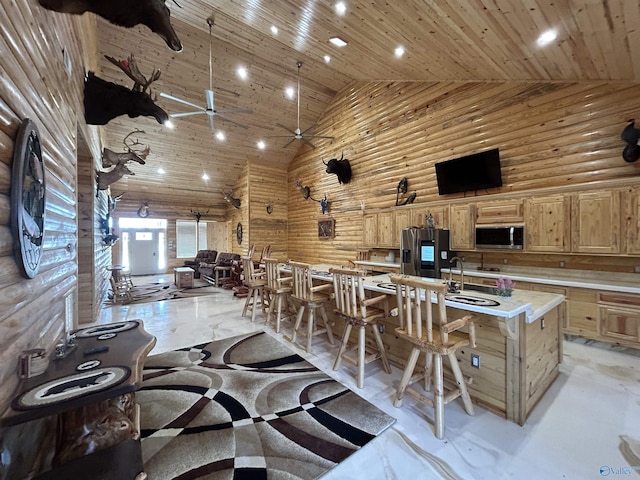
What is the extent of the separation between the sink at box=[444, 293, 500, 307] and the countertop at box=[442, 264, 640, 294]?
89.6 inches

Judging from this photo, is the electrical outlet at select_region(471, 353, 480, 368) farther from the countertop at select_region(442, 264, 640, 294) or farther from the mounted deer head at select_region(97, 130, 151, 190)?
the mounted deer head at select_region(97, 130, 151, 190)

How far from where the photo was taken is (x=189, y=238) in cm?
1183

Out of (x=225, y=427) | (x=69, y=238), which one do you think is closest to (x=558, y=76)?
(x=225, y=427)

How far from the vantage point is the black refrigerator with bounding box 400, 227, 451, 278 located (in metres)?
4.33

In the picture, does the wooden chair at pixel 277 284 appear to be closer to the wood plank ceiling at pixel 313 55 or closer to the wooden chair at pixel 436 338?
the wooden chair at pixel 436 338

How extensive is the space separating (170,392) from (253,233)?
22.2 ft

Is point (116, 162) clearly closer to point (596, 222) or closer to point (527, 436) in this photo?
point (527, 436)

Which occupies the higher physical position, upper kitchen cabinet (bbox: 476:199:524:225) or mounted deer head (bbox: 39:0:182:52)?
mounted deer head (bbox: 39:0:182:52)

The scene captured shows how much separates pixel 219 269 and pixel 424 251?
657cm

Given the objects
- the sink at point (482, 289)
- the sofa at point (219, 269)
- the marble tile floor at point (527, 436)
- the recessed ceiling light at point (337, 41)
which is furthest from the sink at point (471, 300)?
the sofa at point (219, 269)

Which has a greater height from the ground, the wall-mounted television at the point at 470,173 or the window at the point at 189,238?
the wall-mounted television at the point at 470,173

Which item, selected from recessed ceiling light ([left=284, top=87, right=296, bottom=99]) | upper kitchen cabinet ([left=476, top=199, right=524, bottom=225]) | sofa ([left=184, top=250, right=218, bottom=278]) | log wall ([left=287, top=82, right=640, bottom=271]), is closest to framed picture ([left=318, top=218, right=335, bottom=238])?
log wall ([left=287, top=82, right=640, bottom=271])

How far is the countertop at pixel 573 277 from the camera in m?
3.35

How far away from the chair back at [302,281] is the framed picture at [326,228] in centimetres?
432
